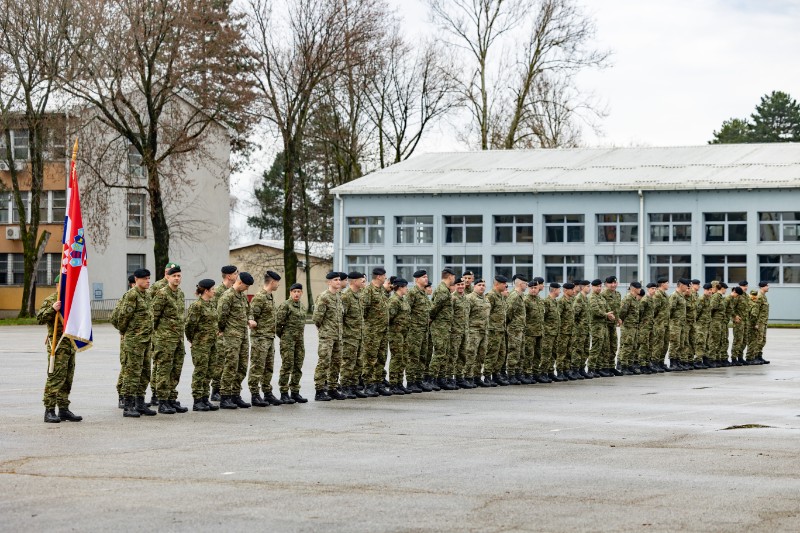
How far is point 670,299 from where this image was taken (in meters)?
26.1

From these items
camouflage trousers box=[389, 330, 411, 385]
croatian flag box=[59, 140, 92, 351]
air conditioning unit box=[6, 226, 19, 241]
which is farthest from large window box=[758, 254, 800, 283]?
croatian flag box=[59, 140, 92, 351]

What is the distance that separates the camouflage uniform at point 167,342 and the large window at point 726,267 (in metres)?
37.1

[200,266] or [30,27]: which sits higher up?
[30,27]

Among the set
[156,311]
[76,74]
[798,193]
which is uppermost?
[76,74]

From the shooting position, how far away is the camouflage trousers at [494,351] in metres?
20.7

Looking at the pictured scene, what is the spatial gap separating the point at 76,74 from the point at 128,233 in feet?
48.5

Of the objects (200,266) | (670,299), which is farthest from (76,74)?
(670,299)

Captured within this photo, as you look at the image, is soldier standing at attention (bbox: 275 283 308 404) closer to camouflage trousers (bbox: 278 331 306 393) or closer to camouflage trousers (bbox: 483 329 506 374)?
camouflage trousers (bbox: 278 331 306 393)

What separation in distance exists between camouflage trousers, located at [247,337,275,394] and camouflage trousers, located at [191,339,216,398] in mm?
621

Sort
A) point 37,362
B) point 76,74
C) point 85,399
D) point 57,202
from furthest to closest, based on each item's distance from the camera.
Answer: point 57,202, point 76,74, point 37,362, point 85,399

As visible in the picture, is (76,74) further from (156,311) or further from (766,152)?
(156,311)

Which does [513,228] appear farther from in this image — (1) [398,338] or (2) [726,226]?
(1) [398,338]

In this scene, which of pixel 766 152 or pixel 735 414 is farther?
pixel 766 152

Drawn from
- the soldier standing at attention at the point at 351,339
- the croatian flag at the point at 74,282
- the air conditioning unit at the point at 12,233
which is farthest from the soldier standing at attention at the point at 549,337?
the air conditioning unit at the point at 12,233
